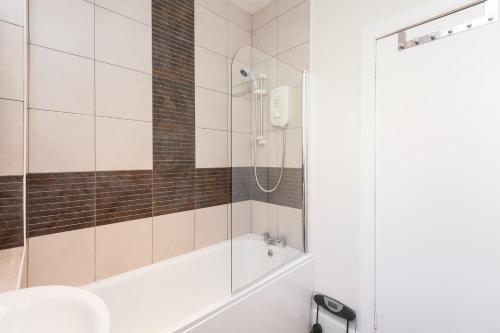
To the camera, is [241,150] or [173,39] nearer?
[241,150]

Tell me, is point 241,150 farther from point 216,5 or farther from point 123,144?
point 216,5

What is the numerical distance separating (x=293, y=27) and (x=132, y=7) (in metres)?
1.15

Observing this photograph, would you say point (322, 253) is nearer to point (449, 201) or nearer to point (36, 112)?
point (449, 201)

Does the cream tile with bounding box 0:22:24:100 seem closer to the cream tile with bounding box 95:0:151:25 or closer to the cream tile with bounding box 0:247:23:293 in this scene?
the cream tile with bounding box 95:0:151:25

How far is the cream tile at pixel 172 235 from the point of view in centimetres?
162

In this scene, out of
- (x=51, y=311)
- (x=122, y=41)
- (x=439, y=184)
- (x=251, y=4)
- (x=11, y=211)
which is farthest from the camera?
(x=251, y=4)

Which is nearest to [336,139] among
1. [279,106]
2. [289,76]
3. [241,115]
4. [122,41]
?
[279,106]

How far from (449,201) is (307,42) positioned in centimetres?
138

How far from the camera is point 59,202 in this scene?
1251mm

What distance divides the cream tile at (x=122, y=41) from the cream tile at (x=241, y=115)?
63 centimetres

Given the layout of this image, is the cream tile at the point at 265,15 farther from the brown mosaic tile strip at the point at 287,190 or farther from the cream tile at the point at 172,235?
the cream tile at the point at 172,235

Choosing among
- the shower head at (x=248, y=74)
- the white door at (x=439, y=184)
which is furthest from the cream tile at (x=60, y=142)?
the white door at (x=439, y=184)

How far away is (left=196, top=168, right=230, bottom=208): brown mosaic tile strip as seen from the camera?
186 centimetres

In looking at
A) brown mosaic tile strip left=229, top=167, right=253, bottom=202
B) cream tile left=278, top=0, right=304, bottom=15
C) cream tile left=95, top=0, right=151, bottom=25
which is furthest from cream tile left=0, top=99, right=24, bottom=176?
cream tile left=278, top=0, right=304, bottom=15
